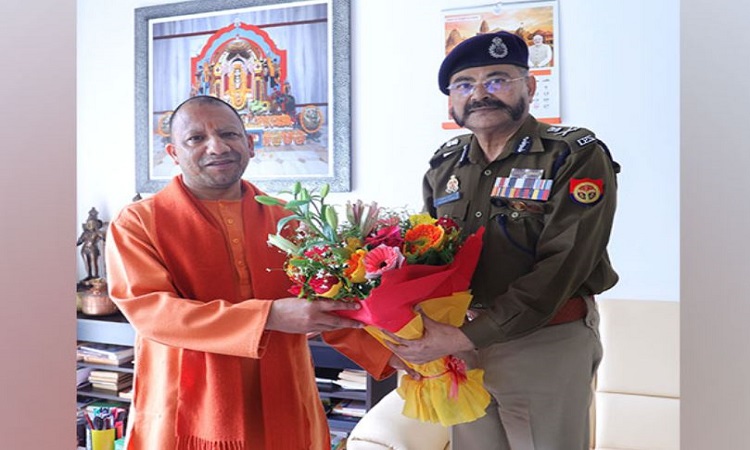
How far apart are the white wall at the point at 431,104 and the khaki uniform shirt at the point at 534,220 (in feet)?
3.77

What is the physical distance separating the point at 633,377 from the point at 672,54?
1.23 metres

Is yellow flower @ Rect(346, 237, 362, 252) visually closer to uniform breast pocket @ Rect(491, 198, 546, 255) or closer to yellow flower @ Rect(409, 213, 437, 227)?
yellow flower @ Rect(409, 213, 437, 227)

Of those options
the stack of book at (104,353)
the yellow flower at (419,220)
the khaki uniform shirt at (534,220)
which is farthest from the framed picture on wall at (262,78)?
the yellow flower at (419,220)

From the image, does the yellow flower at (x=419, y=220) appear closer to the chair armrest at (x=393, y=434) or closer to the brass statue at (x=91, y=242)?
the chair armrest at (x=393, y=434)

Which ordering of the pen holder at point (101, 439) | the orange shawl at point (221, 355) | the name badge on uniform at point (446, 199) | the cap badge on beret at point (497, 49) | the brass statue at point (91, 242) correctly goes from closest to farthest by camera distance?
1. the orange shawl at point (221, 355)
2. the cap badge on beret at point (497, 49)
3. the name badge on uniform at point (446, 199)
4. the pen holder at point (101, 439)
5. the brass statue at point (91, 242)

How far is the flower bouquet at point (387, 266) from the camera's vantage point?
110 centimetres

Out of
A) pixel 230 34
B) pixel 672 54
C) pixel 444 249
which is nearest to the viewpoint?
pixel 444 249

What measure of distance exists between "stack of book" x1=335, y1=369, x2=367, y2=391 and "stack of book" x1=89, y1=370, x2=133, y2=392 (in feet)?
3.59

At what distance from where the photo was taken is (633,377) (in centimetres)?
229
